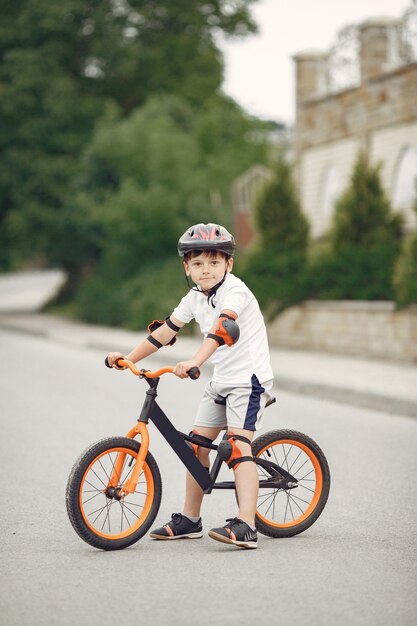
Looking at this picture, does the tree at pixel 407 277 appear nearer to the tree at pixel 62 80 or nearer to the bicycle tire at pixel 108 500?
the bicycle tire at pixel 108 500

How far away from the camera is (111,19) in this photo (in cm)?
3228

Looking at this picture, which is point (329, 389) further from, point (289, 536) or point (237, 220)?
point (237, 220)

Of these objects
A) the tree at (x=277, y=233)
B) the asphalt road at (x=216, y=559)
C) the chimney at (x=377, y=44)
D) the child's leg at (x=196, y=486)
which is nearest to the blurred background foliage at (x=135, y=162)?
the tree at (x=277, y=233)

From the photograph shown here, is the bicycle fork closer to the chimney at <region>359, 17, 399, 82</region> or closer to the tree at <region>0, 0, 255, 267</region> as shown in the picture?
the chimney at <region>359, 17, 399, 82</region>

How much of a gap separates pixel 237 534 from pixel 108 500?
2.65 feet

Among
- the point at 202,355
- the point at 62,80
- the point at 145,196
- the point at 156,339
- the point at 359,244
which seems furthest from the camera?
the point at 62,80

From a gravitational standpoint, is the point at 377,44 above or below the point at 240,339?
above

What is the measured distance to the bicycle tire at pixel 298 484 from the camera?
616 cm

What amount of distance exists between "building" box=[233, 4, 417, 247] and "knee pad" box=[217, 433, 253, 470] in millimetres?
14679

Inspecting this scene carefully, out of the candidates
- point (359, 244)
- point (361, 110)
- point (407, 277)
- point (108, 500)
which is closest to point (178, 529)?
point (108, 500)

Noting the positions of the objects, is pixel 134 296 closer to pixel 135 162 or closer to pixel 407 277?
pixel 135 162

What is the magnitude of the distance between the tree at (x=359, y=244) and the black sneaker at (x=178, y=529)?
12799mm

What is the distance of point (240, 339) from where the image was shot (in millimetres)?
5875

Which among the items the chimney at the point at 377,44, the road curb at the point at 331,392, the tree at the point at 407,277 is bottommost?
the road curb at the point at 331,392
